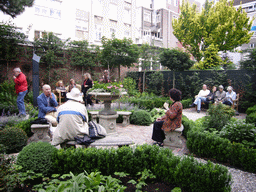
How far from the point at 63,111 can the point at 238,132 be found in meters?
3.74

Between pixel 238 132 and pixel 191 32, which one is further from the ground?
pixel 191 32

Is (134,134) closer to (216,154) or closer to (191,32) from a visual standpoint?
(216,154)

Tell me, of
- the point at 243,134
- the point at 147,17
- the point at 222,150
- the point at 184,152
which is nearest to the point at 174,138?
the point at 184,152

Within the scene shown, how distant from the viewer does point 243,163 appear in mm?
3664

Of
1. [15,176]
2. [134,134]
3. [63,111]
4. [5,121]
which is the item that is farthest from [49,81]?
[15,176]

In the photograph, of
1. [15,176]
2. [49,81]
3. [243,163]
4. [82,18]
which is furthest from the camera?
[82,18]

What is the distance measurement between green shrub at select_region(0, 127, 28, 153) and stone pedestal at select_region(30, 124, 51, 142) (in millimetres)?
356

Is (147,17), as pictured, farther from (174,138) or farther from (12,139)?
(12,139)

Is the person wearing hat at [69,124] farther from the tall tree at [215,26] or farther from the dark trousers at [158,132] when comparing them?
the tall tree at [215,26]

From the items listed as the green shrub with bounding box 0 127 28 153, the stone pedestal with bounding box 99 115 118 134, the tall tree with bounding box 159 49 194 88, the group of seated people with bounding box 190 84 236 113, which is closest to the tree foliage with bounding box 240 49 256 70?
the group of seated people with bounding box 190 84 236 113

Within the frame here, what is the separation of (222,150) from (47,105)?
465cm

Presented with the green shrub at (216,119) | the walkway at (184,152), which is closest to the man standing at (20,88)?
the walkway at (184,152)

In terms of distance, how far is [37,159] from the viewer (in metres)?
3.05

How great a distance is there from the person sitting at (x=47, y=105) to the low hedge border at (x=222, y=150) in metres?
3.84
